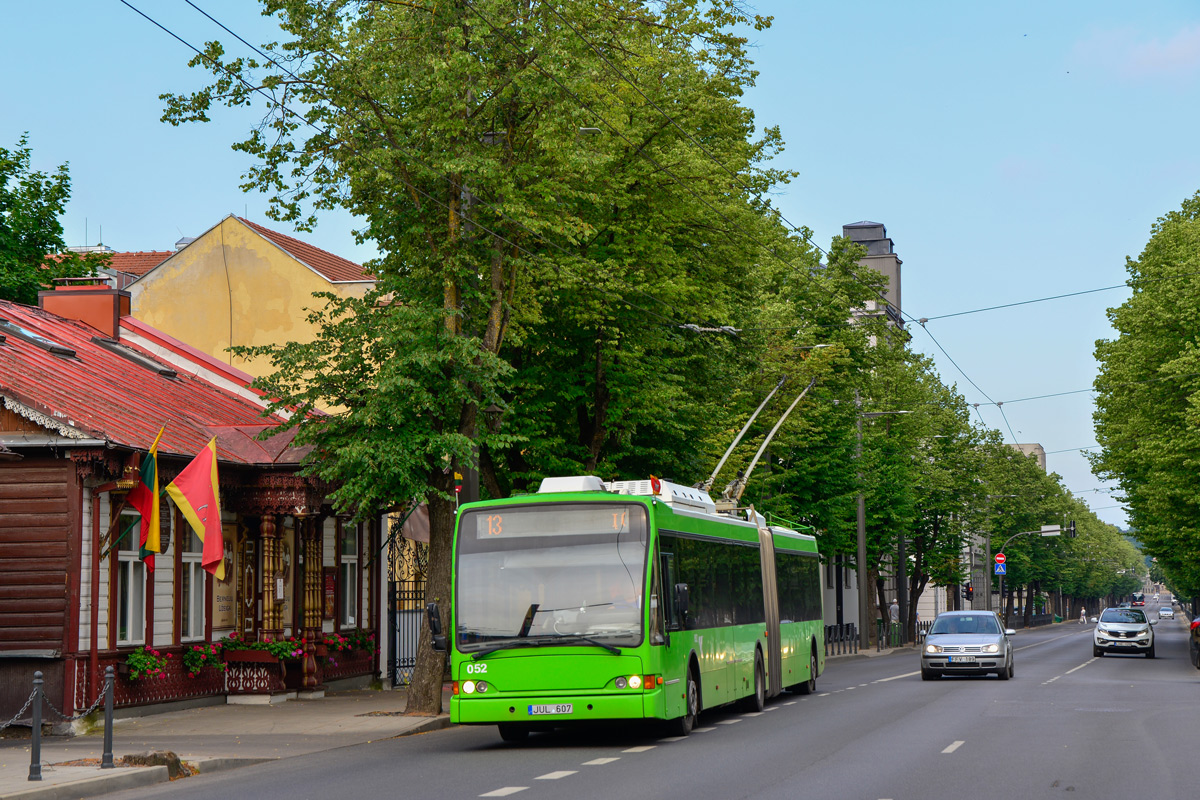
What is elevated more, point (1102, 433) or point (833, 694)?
point (1102, 433)

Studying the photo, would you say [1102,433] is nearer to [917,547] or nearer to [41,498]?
[917,547]

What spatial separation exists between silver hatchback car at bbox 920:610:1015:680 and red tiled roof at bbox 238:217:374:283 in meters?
17.7

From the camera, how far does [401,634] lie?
32.0 meters

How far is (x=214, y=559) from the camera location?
19.0 meters

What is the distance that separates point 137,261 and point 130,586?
112 ft

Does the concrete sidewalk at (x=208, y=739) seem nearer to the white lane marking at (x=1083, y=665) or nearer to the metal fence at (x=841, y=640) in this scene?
the white lane marking at (x=1083, y=665)

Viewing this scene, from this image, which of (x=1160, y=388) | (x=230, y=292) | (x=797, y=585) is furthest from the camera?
(x=1160, y=388)

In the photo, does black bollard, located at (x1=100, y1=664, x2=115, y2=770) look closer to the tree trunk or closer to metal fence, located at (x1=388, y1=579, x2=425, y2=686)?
the tree trunk

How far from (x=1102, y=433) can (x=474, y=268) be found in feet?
122

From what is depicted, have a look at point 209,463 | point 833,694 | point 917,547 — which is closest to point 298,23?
point 209,463

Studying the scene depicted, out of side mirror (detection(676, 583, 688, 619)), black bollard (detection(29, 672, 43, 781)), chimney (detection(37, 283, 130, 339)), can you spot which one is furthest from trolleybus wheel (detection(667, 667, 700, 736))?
chimney (detection(37, 283, 130, 339))

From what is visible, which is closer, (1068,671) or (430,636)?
(430,636)

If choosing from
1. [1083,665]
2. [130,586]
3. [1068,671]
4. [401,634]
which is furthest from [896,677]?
[130,586]

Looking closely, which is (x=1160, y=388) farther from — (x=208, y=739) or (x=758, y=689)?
(x=208, y=739)
